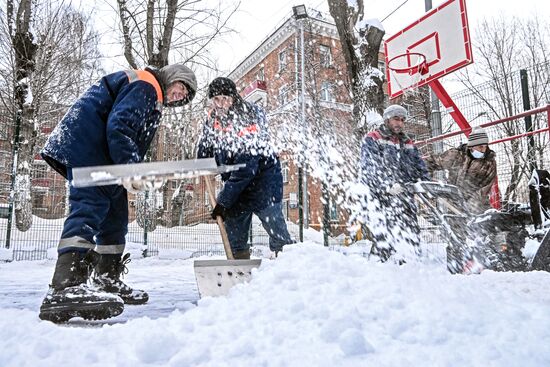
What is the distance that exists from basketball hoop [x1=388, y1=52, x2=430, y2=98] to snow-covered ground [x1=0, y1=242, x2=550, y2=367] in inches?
218

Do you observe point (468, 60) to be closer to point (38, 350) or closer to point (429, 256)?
point (429, 256)

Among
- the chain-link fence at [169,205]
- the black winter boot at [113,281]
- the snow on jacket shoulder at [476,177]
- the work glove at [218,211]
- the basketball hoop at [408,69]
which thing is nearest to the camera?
the black winter boot at [113,281]

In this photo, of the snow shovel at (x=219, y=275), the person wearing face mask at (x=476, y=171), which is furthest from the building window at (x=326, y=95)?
the snow shovel at (x=219, y=275)

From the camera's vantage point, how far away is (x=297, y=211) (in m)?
7.99

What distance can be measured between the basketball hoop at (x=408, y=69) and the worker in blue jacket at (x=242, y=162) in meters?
4.73

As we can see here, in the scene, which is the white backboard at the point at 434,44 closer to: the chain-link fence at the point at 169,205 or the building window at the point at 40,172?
the chain-link fence at the point at 169,205

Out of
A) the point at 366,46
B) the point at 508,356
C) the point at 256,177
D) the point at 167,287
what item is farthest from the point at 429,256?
the point at 366,46

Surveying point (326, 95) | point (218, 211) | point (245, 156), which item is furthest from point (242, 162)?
point (326, 95)

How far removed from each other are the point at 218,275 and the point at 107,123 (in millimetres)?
1059

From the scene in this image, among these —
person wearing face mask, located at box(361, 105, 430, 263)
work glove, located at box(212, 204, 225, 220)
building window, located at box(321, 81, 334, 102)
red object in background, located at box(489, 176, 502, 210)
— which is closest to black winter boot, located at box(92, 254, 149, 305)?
work glove, located at box(212, 204, 225, 220)

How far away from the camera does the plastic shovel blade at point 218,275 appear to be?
7.45 feet

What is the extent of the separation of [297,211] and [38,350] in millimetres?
6711

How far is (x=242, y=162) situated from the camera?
3029 mm

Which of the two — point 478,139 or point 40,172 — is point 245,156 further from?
point 40,172
